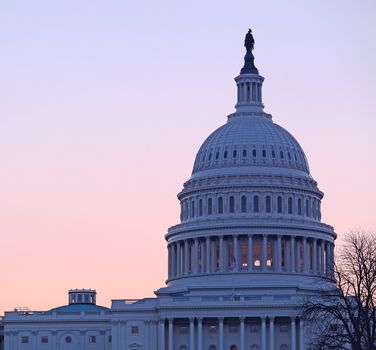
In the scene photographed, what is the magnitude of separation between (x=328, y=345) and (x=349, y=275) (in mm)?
6552

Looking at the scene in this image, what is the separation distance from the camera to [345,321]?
13575 centimetres

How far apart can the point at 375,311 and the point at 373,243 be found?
5782mm

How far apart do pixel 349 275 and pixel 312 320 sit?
4906 mm

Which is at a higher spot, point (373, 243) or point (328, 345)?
point (373, 243)

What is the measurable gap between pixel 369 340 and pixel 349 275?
25.2 feet

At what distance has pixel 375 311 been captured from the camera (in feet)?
459

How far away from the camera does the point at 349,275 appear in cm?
14050

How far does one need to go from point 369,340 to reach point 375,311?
19.0 ft

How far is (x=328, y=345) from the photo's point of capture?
452ft

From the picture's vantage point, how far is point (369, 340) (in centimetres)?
13462

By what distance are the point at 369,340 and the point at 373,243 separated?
33.5 feet

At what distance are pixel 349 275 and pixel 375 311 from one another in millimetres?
3668

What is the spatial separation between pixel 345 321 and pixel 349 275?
5904 millimetres

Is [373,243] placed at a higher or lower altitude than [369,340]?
higher
